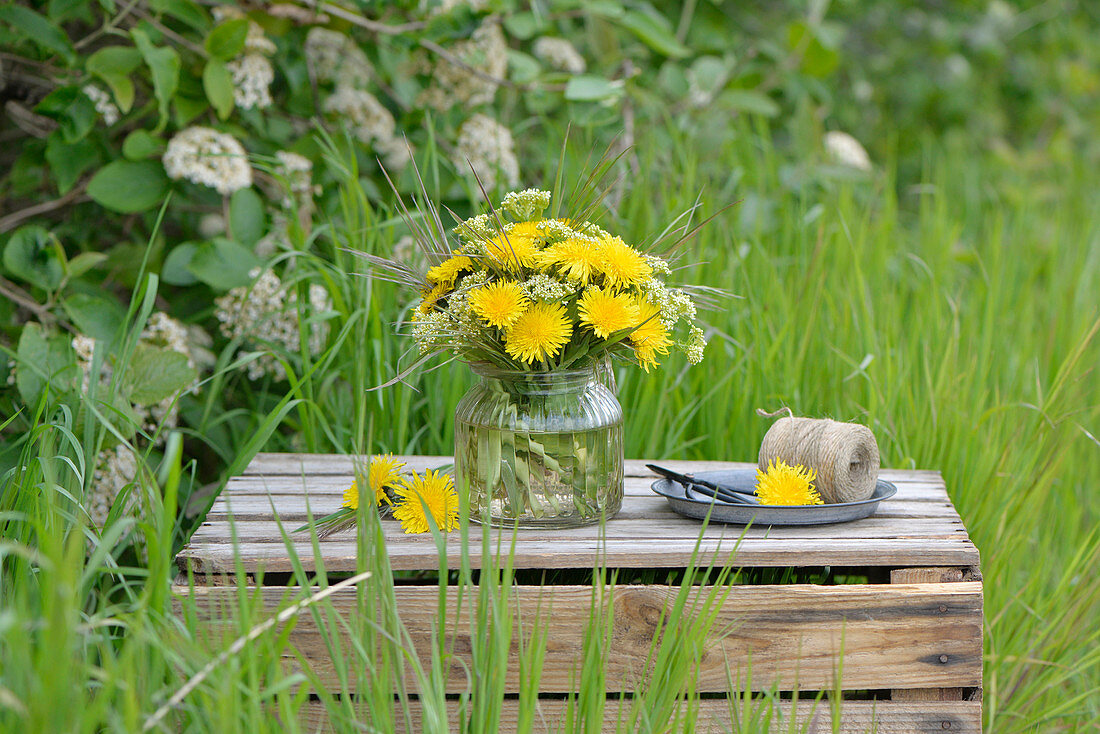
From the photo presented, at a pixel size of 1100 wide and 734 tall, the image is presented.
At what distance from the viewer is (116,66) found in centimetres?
173

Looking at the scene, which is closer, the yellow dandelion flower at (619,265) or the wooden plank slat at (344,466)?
the yellow dandelion flower at (619,265)

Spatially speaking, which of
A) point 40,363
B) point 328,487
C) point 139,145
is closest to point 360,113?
point 139,145

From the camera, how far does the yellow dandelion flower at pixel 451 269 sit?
47.8 inches

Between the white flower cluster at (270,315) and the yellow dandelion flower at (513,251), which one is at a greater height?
the white flower cluster at (270,315)

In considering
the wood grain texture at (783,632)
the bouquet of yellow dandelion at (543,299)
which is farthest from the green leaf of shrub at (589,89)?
the wood grain texture at (783,632)

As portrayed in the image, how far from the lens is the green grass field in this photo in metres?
0.94

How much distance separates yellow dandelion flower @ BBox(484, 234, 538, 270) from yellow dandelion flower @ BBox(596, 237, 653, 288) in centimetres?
8

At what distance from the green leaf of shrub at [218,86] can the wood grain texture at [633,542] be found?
0.79 m

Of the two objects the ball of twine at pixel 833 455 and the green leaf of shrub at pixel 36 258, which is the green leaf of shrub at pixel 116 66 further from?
the ball of twine at pixel 833 455

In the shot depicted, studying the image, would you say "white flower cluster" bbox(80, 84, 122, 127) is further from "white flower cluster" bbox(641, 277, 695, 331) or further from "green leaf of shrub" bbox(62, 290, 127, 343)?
"white flower cluster" bbox(641, 277, 695, 331)

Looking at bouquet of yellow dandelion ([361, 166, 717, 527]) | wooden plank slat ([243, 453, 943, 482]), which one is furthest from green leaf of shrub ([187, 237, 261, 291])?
bouquet of yellow dandelion ([361, 166, 717, 527])

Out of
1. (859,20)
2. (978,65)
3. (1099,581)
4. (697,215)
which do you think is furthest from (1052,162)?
(1099,581)

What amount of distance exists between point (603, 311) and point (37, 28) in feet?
4.07

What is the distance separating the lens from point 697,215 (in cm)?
227
